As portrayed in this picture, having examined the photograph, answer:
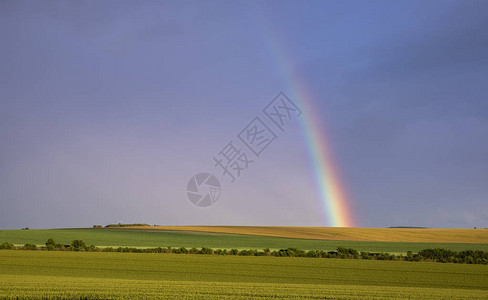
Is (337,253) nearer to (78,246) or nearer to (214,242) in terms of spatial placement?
(214,242)

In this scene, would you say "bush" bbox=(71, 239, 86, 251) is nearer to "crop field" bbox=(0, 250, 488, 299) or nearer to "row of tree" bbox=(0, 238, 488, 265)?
"row of tree" bbox=(0, 238, 488, 265)

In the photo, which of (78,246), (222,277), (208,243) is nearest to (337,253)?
(222,277)

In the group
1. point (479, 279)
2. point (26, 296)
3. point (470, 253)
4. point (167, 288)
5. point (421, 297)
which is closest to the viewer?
point (26, 296)

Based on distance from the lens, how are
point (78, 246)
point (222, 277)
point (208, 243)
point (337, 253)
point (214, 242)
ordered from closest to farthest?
point (222, 277) < point (337, 253) < point (78, 246) < point (208, 243) < point (214, 242)

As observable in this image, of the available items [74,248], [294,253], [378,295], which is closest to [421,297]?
[378,295]

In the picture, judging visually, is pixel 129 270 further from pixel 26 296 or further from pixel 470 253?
pixel 470 253

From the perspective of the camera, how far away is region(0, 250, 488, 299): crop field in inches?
786

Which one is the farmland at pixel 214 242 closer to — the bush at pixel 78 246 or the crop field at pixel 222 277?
the bush at pixel 78 246

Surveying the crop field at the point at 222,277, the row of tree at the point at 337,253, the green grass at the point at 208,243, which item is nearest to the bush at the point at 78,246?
the row of tree at the point at 337,253

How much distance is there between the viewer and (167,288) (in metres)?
21.3

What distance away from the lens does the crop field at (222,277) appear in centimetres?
1997

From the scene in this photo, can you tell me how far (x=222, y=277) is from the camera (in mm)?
29578

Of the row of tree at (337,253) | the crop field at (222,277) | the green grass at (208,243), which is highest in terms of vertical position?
the green grass at (208,243)

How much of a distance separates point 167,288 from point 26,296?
5.60m
